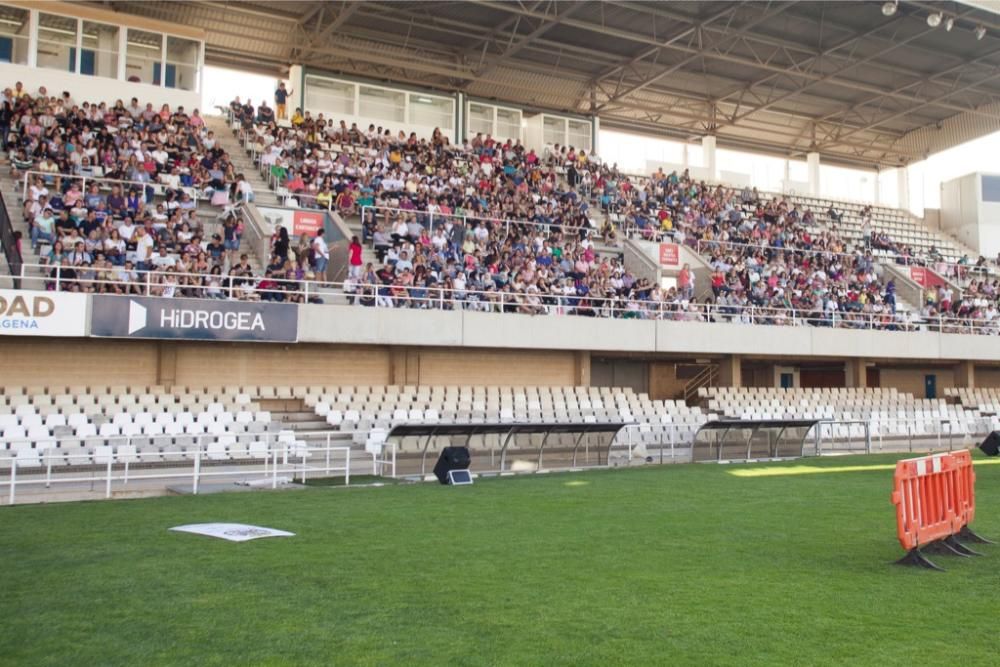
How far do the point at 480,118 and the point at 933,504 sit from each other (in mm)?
33411

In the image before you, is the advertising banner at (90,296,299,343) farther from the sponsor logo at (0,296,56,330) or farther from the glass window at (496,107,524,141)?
the glass window at (496,107,524,141)

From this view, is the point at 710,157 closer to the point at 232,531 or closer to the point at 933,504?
the point at 933,504

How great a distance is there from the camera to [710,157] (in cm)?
4553

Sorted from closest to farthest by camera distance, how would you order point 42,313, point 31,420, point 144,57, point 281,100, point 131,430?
point 31,420 < point 131,430 < point 42,313 < point 144,57 < point 281,100

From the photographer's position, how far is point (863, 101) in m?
45.0

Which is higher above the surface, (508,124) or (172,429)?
(508,124)

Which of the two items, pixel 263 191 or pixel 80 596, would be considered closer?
pixel 80 596

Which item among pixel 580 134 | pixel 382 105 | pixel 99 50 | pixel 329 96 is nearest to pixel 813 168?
pixel 580 134

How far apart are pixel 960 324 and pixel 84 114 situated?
29788 mm

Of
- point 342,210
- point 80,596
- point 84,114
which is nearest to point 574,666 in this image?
point 80,596

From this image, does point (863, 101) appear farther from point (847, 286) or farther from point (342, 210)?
point (342, 210)

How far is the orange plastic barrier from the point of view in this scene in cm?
833

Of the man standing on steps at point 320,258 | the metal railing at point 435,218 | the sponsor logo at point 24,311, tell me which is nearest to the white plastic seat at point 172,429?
the sponsor logo at point 24,311

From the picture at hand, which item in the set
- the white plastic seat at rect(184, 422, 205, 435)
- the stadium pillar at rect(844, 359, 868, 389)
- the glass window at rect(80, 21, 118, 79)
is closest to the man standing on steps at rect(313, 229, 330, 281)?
the white plastic seat at rect(184, 422, 205, 435)
